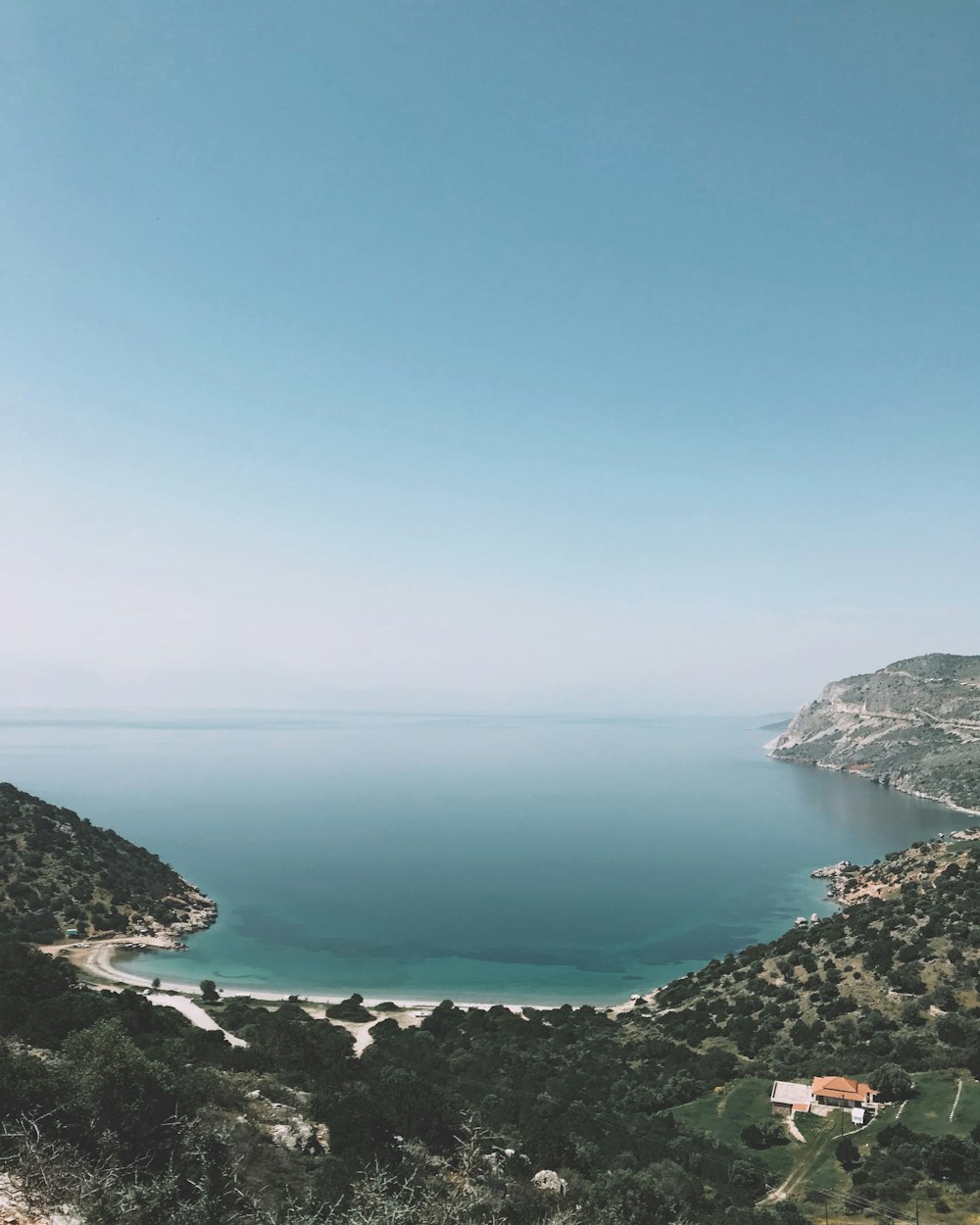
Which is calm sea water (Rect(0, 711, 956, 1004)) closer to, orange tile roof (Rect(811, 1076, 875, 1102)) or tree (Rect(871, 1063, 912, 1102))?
orange tile roof (Rect(811, 1076, 875, 1102))

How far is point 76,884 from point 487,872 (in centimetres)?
4779

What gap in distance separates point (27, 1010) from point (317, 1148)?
11.4 m

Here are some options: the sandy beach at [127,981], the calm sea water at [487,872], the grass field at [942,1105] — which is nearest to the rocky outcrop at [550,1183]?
the grass field at [942,1105]

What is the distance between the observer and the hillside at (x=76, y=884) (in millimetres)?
56625

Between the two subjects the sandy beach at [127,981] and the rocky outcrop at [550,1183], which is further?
the sandy beach at [127,981]

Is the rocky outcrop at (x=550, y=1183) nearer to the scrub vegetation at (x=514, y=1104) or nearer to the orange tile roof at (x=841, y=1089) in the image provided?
the scrub vegetation at (x=514, y=1104)

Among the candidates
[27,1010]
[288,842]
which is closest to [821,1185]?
[27,1010]

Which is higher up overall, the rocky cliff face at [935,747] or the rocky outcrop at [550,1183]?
the rocky outcrop at [550,1183]

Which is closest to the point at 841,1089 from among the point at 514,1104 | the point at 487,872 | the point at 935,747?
the point at 514,1104

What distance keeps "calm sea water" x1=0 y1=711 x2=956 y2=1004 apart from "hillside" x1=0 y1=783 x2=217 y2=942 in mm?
5245

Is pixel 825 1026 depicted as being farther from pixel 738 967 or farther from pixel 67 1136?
pixel 67 1136

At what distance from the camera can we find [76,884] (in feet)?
203

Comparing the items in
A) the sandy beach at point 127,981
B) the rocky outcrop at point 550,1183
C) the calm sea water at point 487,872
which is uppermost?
the rocky outcrop at point 550,1183

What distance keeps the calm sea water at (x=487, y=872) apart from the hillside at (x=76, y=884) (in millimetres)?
5245
